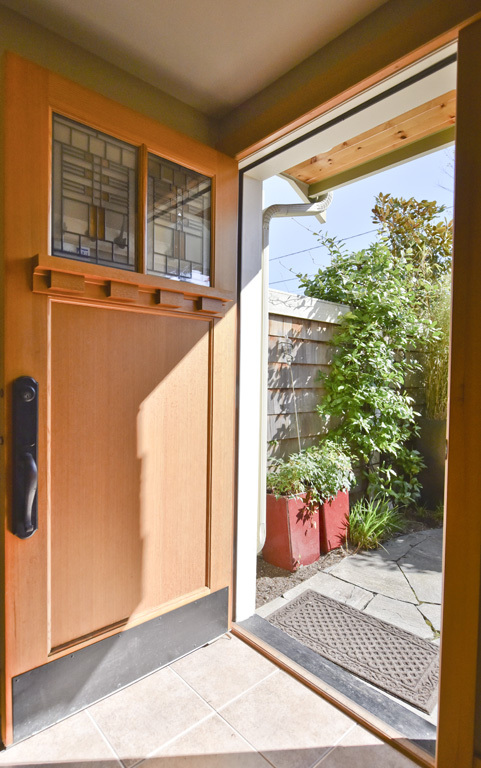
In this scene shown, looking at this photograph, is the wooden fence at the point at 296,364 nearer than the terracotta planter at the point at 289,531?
No

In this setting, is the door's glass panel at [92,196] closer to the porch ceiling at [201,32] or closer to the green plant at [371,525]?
the porch ceiling at [201,32]

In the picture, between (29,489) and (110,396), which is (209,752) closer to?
(29,489)

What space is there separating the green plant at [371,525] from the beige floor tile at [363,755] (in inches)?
65.0

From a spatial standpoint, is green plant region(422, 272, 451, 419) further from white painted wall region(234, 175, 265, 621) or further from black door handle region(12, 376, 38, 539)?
black door handle region(12, 376, 38, 539)

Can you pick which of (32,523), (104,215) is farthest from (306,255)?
(32,523)

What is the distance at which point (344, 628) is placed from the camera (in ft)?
6.83

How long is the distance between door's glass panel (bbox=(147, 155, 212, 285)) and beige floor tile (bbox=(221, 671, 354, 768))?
5.37 ft

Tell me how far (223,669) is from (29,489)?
1093mm

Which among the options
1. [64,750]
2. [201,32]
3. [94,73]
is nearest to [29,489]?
[64,750]

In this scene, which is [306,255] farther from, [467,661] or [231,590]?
[467,661]

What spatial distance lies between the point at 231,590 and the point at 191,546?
0.38 m

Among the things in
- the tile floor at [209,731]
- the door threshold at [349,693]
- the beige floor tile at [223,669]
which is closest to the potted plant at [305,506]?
the door threshold at [349,693]

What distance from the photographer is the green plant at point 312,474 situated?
268cm

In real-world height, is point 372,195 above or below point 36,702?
above
